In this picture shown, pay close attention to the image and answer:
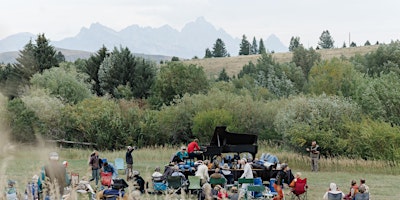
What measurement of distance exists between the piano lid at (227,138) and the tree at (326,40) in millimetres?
102254

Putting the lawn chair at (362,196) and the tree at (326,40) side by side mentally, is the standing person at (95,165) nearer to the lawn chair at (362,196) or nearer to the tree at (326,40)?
the lawn chair at (362,196)

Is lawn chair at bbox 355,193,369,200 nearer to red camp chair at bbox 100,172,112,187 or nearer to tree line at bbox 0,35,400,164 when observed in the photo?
red camp chair at bbox 100,172,112,187

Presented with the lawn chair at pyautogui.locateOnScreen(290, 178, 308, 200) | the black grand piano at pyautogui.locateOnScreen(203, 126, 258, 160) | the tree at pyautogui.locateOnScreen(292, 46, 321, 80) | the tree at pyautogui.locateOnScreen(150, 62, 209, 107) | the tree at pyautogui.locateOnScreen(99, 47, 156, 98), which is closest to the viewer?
the lawn chair at pyautogui.locateOnScreen(290, 178, 308, 200)

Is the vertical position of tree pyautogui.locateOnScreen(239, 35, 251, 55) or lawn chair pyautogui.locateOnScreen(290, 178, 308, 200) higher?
tree pyautogui.locateOnScreen(239, 35, 251, 55)

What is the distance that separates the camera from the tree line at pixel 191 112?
25.3 meters

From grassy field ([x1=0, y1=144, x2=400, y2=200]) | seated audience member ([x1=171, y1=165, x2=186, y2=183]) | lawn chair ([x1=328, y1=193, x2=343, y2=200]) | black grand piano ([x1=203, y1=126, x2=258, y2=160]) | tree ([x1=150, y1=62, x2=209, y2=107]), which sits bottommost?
grassy field ([x1=0, y1=144, x2=400, y2=200])

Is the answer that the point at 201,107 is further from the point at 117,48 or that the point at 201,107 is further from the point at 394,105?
the point at 117,48

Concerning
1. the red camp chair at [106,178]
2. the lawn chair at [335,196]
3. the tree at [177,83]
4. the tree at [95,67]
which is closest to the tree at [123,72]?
the tree at [95,67]

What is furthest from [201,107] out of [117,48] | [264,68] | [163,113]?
[264,68]

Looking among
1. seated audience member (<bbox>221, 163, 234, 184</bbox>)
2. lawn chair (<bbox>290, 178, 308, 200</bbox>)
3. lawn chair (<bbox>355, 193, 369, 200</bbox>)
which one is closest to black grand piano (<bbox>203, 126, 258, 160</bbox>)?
seated audience member (<bbox>221, 163, 234, 184</bbox>)

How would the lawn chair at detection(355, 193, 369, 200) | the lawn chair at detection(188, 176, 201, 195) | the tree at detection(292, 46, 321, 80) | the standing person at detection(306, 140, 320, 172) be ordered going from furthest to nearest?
1. the tree at detection(292, 46, 321, 80)
2. the standing person at detection(306, 140, 320, 172)
3. the lawn chair at detection(188, 176, 201, 195)
4. the lawn chair at detection(355, 193, 369, 200)

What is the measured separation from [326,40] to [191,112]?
304 ft

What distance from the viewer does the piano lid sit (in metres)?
19.8

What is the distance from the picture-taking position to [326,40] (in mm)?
118562
